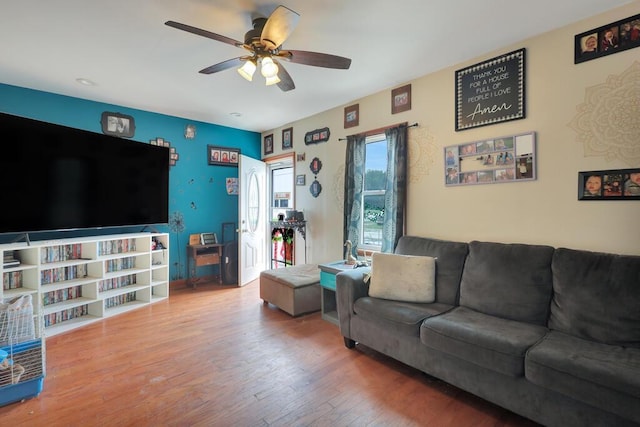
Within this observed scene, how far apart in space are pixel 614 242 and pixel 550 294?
→ 54 centimetres

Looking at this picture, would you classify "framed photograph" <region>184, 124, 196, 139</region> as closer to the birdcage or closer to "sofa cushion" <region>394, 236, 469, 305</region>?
the birdcage

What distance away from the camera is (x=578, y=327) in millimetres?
1883

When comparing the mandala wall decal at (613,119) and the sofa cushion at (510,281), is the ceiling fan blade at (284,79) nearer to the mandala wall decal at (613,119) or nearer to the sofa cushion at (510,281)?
the sofa cushion at (510,281)

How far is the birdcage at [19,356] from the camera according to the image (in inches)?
75.9

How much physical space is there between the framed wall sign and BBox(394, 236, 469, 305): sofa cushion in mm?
1072

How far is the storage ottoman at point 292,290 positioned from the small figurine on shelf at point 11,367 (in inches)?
83.5

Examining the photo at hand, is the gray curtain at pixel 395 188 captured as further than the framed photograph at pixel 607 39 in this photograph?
Yes

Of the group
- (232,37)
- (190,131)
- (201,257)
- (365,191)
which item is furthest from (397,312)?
(190,131)

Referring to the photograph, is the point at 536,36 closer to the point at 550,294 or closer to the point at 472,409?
the point at 550,294

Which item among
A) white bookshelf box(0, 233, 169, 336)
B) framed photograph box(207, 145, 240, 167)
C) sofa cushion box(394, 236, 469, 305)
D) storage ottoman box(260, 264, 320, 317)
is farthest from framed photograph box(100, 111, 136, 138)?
sofa cushion box(394, 236, 469, 305)

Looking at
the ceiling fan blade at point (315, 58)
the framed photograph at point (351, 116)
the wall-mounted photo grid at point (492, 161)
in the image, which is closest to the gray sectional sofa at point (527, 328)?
the wall-mounted photo grid at point (492, 161)

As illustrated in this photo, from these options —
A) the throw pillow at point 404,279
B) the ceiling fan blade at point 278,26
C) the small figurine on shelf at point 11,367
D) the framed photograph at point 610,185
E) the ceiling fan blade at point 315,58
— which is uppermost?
the ceiling fan blade at point 278,26

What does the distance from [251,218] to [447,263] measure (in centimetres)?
314

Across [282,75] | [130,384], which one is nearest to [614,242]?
[282,75]
